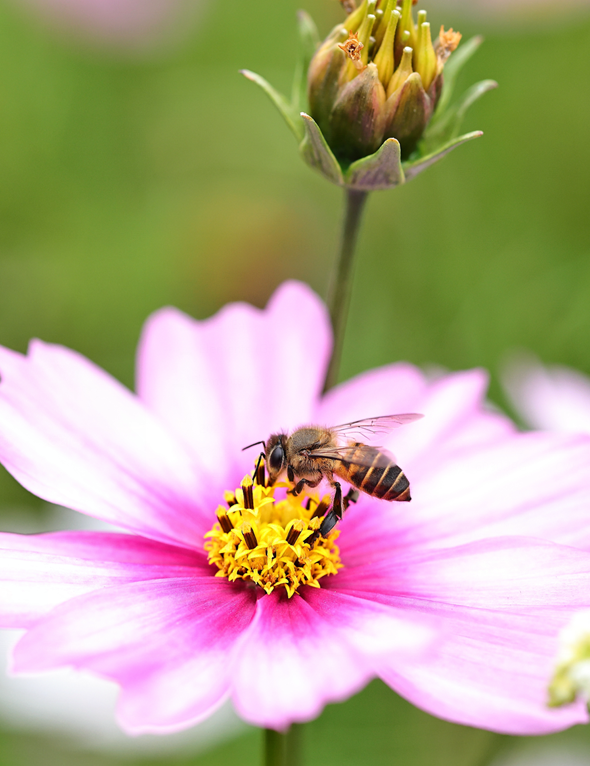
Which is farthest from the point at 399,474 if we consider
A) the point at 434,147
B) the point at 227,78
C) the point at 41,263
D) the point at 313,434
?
the point at 227,78

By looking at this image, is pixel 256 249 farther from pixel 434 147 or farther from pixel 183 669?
pixel 183 669

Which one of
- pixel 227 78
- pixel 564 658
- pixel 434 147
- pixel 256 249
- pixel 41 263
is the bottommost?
pixel 41 263

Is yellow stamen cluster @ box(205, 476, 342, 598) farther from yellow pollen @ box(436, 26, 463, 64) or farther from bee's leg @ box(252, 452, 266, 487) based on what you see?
yellow pollen @ box(436, 26, 463, 64)

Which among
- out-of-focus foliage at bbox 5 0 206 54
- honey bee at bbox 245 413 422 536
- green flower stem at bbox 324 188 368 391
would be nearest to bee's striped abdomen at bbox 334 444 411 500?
honey bee at bbox 245 413 422 536

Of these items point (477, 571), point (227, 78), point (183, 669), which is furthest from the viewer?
point (227, 78)

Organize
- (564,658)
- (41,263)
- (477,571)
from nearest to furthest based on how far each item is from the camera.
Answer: (564,658) < (477,571) < (41,263)

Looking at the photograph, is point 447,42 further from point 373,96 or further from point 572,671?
point 572,671

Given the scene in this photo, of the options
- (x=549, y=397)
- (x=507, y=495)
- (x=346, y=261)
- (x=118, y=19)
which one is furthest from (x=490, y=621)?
(x=118, y=19)
